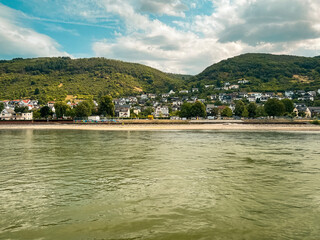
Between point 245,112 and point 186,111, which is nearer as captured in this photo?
point 186,111

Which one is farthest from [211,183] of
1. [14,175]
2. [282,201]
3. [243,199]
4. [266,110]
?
[266,110]

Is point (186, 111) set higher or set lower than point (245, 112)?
higher

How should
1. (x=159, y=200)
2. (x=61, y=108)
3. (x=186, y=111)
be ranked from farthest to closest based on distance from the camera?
(x=186, y=111), (x=61, y=108), (x=159, y=200)

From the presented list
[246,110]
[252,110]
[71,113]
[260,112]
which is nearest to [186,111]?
[246,110]

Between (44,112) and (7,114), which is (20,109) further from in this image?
(44,112)

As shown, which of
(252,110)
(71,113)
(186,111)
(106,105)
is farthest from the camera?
(252,110)

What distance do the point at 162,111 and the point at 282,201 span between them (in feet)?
500

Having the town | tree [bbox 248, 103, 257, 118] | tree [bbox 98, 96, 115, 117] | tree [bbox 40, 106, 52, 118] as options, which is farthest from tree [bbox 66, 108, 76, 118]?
tree [bbox 248, 103, 257, 118]

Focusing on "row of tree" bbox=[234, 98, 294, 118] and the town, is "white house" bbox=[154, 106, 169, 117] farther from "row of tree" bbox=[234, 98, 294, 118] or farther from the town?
"row of tree" bbox=[234, 98, 294, 118]

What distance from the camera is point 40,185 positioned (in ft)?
54.3

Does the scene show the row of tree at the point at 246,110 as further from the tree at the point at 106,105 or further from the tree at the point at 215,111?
the tree at the point at 106,105

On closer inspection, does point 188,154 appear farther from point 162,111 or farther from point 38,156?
point 162,111

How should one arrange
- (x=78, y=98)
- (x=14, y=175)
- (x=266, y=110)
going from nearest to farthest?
(x=14, y=175), (x=266, y=110), (x=78, y=98)

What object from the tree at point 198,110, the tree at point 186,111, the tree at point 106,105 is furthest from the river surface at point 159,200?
the tree at point 186,111
